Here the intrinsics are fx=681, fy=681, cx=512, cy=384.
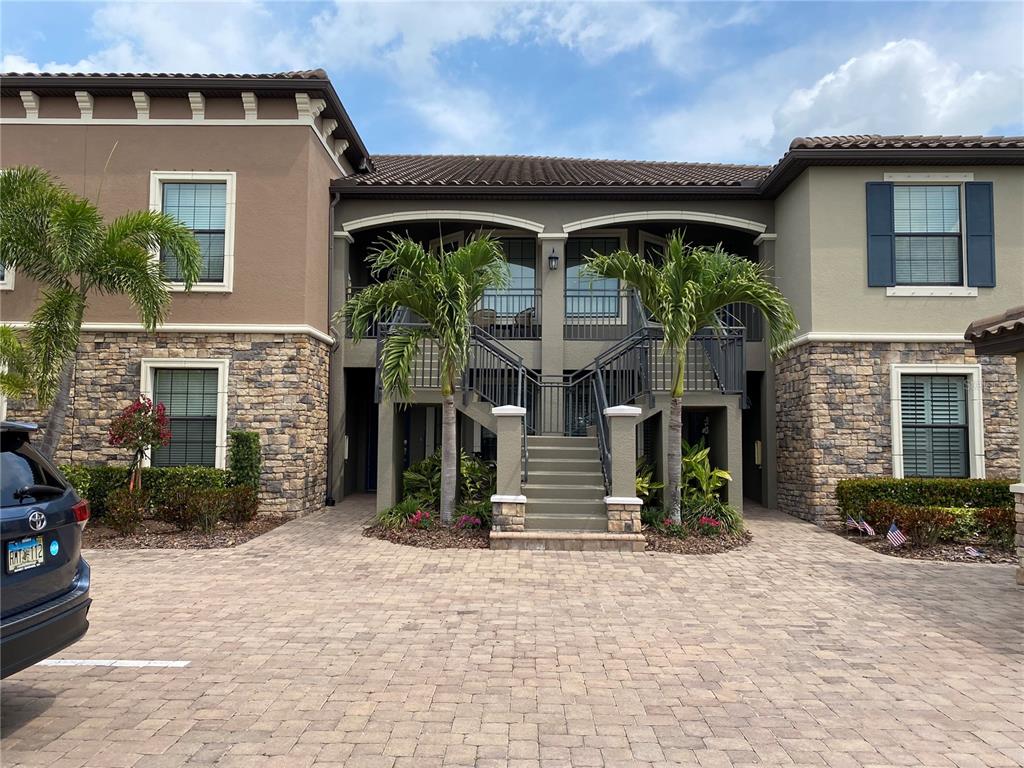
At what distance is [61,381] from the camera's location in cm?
996

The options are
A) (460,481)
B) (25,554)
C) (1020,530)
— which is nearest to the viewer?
(25,554)

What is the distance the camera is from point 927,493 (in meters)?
10.8

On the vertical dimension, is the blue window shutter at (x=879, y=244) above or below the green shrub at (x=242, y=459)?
above

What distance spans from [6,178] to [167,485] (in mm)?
4972

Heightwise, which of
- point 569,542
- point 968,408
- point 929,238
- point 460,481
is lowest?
point 569,542

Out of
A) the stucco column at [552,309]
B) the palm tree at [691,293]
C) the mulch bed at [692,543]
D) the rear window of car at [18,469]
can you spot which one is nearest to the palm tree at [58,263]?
the rear window of car at [18,469]

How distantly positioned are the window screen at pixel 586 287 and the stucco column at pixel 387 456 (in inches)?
196

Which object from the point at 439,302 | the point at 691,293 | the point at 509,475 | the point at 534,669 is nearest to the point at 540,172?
the point at 439,302

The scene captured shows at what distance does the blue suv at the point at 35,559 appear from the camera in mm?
3564

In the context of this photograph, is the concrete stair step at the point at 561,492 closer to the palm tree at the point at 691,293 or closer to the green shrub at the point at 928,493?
the palm tree at the point at 691,293

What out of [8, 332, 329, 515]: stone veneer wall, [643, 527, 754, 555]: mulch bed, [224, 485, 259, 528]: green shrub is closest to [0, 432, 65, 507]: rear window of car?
[224, 485, 259, 528]: green shrub

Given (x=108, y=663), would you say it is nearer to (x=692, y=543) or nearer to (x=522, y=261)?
(x=692, y=543)

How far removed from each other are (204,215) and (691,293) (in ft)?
28.8

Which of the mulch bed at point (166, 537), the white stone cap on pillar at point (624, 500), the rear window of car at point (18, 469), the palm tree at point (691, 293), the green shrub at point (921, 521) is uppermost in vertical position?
the palm tree at point (691, 293)
